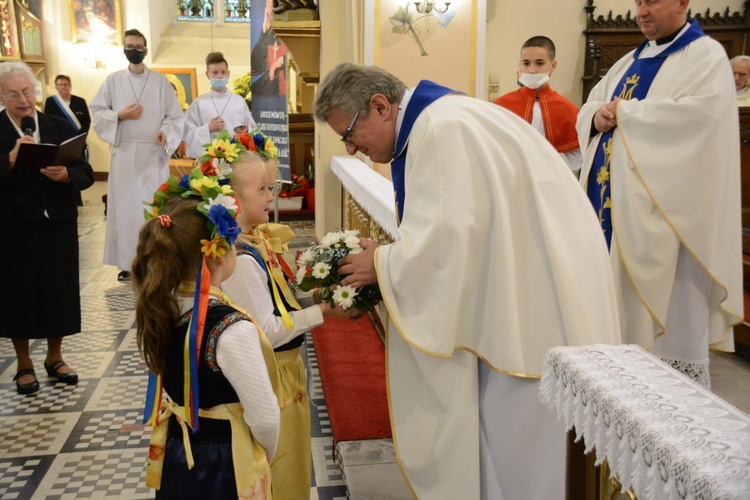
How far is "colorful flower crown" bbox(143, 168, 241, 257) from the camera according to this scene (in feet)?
5.97

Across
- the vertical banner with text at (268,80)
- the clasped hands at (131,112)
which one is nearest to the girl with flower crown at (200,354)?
the clasped hands at (131,112)

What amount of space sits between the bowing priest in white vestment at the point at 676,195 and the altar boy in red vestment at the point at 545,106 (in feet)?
4.34

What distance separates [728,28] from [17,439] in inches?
321

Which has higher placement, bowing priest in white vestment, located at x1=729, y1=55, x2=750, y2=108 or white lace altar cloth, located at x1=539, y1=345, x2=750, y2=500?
bowing priest in white vestment, located at x1=729, y1=55, x2=750, y2=108

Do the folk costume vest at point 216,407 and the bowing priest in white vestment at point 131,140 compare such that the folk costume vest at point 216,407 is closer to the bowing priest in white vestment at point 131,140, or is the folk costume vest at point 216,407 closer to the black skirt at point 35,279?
the black skirt at point 35,279

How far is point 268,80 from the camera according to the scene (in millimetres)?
7148

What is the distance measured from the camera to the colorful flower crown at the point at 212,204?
5.97 feet

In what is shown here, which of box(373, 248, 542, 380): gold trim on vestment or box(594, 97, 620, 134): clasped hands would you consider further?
box(594, 97, 620, 134): clasped hands

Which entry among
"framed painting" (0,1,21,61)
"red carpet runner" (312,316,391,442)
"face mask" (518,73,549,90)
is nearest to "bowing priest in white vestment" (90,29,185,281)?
"red carpet runner" (312,316,391,442)

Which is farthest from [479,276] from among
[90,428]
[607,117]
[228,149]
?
[90,428]

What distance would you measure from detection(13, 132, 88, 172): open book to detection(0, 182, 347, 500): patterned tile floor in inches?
51.7

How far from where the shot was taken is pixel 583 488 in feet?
4.14

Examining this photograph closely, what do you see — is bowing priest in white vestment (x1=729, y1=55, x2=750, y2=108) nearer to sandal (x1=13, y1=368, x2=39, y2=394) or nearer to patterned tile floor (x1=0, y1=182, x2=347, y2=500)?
patterned tile floor (x1=0, y1=182, x2=347, y2=500)

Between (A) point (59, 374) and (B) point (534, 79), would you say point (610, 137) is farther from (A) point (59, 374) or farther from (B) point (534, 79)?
(A) point (59, 374)
